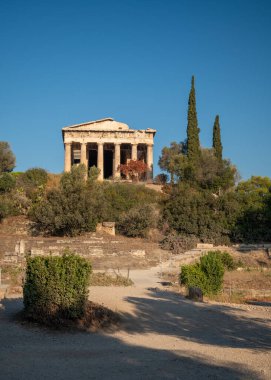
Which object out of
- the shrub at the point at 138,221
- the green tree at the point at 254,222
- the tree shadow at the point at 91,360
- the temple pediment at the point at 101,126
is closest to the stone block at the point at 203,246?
the green tree at the point at 254,222

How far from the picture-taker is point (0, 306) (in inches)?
494

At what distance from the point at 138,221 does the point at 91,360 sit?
2657cm

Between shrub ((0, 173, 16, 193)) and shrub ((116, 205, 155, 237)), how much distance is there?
10.1 meters

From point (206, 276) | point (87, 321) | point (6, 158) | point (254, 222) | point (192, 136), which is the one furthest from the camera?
point (6, 158)

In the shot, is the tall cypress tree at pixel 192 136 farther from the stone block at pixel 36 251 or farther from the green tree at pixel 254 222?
the stone block at pixel 36 251

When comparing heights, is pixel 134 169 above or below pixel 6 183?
above

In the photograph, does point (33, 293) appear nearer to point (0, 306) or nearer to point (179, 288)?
point (0, 306)

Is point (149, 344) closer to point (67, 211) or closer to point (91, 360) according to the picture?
point (91, 360)

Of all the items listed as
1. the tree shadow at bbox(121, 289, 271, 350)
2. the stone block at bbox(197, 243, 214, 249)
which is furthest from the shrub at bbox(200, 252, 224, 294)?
the stone block at bbox(197, 243, 214, 249)

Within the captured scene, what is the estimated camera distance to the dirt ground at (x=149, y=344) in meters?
7.20

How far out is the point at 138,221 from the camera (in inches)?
1361

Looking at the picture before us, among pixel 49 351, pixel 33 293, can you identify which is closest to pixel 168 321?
pixel 33 293

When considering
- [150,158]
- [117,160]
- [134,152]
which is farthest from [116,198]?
[150,158]

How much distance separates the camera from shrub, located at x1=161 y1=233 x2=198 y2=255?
31.7 meters
